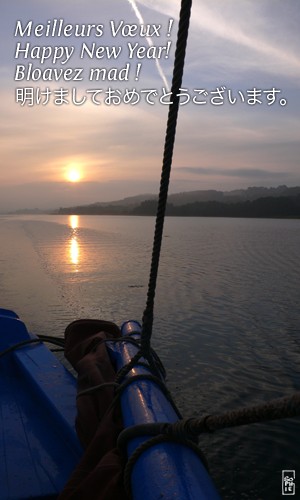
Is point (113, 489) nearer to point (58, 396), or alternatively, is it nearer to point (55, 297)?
point (58, 396)

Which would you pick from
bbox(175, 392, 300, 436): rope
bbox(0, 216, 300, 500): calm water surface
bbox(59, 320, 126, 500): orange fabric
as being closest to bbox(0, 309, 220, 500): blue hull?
bbox(59, 320, 126, 500): orange fabric

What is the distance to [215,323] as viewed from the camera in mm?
11336

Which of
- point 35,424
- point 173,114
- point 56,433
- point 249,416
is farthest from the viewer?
point 35,424

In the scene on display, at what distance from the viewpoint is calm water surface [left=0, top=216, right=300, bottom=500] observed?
17.4 feet

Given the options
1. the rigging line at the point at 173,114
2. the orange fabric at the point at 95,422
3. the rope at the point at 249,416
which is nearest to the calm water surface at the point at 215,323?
the orange fabric at the point at 95,422

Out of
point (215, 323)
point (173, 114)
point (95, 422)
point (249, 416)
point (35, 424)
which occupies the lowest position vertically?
point (215, 323)

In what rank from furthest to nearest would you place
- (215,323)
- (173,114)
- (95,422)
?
(215,323) < (95,422) < (173,114)

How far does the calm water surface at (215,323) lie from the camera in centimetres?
530

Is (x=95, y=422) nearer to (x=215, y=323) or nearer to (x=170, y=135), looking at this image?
(x=170, y=135)

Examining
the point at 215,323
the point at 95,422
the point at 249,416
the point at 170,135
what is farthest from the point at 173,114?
the point at 215,323

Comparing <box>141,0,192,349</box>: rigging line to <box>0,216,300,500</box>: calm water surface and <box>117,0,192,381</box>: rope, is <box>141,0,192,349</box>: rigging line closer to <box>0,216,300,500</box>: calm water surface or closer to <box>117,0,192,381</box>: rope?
<box>117,0,192,381</box>: rope

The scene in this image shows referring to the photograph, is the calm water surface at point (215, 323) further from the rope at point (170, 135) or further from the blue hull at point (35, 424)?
the rope at point (170, 135)

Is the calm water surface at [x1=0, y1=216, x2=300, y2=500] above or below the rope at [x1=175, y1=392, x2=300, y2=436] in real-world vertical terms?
below

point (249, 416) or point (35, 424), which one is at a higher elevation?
point (249, 416)
